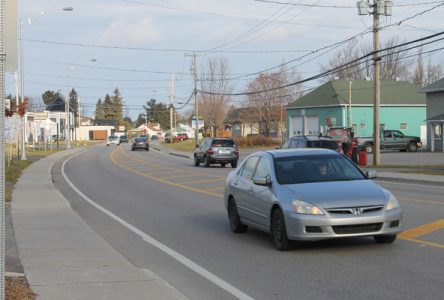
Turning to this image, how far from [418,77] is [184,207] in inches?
3086

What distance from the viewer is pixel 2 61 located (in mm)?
5594

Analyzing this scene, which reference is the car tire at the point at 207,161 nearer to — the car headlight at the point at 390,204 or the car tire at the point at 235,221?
the car tire at the point at 235,221

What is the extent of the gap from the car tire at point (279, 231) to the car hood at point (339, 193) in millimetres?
443

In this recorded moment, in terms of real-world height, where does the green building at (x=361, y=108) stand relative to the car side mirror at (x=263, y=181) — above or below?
above

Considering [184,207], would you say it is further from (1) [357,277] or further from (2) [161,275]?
(1) [357,277]

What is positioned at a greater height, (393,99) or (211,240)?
(393,99)

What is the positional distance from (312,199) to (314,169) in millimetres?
1298

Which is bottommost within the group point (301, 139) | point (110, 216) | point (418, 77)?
point (110, 216)

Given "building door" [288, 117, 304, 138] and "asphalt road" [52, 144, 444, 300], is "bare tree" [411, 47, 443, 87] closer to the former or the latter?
"building door" [288, 117, 304, 138]

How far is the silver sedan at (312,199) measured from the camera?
9.09 m

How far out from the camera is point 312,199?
9.26 m

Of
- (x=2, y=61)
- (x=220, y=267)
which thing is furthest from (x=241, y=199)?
(x=2, y=61)

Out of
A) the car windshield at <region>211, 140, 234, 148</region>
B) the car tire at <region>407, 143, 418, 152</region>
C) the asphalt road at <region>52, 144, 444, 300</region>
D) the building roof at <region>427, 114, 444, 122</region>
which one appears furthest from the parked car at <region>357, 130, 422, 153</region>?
the asphalt road at <region>52, 144, 444, 300</region>

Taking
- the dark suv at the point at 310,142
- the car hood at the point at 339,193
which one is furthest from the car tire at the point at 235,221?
the dark suv at the point at 310,142
